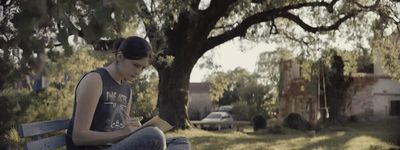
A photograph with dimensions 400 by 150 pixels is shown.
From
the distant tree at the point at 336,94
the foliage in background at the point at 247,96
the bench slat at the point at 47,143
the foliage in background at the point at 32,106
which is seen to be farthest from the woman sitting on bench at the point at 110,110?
the foliage in background at the point at 247,96

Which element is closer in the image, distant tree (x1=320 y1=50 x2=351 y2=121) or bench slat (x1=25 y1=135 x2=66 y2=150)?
bench slat (x1=25 y1=135 x2=66 y2=150)

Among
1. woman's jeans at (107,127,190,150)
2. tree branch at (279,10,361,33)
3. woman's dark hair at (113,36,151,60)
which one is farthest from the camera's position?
tree branch at (279,10,361,33)

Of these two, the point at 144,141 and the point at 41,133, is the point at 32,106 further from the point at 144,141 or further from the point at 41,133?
the point at 144,141

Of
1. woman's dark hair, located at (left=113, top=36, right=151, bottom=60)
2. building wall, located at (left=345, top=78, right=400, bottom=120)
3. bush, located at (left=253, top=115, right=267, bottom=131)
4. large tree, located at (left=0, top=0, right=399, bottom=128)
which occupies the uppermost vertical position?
large tree, located at (left=0, top=0, right=399, bottom=128)

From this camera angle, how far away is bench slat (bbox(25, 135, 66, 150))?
14.4 ft

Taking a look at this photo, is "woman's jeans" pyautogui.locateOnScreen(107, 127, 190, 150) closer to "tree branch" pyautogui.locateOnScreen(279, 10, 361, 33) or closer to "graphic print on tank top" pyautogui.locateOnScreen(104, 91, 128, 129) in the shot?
"graphic print on tank top" pyautogui.locateOnScreen(104, 91, 128, 129)

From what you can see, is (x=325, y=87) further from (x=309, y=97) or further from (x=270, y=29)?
(x=270, y=29)

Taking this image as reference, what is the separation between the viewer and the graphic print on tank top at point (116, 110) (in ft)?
14.4

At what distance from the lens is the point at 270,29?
89.9 feet

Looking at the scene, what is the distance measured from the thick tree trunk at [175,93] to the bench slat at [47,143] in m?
19.5

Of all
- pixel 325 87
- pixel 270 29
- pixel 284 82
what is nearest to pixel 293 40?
pixel 270 29

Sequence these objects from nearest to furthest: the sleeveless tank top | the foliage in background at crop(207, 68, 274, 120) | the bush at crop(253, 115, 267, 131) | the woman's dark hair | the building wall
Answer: the woman's dark hair
the sleeveless tank top
the bush at crop(253, 115, 267, 131)
the building wall
the foliage in background at crop(207, 68, 274, 120)

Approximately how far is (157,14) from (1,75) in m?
8.88

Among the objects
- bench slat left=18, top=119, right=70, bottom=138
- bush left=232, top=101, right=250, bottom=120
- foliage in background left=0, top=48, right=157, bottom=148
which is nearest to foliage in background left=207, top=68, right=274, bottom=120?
bush left=232, top=101, right=250, bottom=120
